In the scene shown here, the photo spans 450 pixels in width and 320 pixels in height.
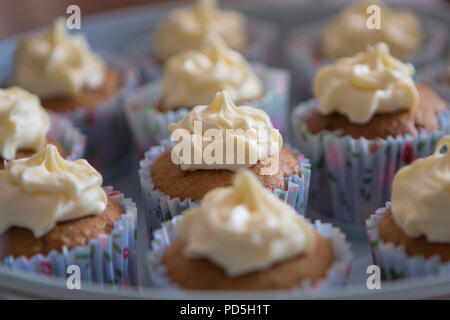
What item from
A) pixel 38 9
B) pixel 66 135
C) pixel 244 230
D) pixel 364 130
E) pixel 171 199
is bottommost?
pixel 244 230

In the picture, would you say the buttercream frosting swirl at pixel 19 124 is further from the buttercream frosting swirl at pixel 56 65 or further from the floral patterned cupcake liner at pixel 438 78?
the floral patterned cupcake liner at pixel 438 78

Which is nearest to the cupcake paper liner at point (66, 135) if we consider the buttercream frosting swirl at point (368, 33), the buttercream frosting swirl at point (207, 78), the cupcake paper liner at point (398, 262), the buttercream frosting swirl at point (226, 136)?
the buttercream frosting swirl at point (207, 78)

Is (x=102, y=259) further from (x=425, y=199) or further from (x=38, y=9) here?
(x=38, y=9)

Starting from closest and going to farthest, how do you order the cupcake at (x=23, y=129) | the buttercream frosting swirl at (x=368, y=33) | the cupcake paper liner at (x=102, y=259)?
the cupcake paper liner at (x=102, y=259) < the cupcake at (x=23, y=129) < the buttercream frosting swirl at (x=368, y=33)

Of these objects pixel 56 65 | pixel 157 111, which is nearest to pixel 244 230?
pixel 157 111

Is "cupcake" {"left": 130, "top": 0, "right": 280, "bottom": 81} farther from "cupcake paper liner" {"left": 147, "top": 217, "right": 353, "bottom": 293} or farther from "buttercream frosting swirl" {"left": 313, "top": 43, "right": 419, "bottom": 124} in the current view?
"cupcake paper liner" {"left": 147, "top": 217, "right": 353, "bottom": 293}

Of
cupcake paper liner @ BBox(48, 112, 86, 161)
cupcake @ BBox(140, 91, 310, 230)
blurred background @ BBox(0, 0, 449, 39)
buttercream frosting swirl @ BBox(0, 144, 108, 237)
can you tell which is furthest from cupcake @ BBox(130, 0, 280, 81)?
buttercream frosting swirl @ BBox(0, 144, 108, 237)

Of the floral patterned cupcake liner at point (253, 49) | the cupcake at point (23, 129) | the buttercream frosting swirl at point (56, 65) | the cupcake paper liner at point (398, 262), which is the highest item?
the floral patterned cupcake liner at point (253, 49)

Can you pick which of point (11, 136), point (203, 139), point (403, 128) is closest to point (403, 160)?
point (403, 128)
